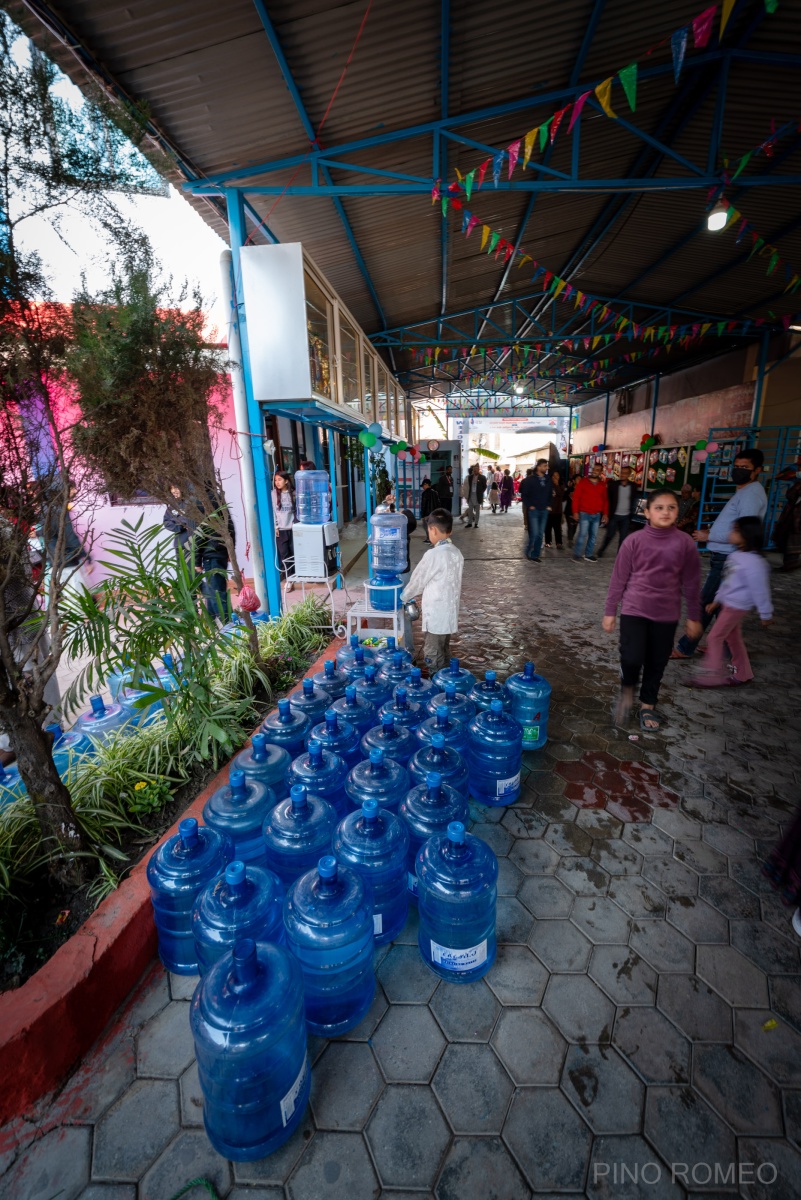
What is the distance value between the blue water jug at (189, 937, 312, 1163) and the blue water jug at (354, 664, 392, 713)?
1.80 metres

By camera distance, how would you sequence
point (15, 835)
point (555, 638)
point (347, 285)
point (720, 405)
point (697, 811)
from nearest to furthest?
point (15, 835), point (697, 811), point (555, 638), point (347, 285), point (720, 405)

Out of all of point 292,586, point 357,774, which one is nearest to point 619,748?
point 357,774

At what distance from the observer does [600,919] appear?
88.6 inches

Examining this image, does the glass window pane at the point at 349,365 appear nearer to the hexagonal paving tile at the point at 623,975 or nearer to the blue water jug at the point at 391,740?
the blue water jug at the point at 391,740

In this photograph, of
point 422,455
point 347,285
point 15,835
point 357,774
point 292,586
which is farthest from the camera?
point 422,455

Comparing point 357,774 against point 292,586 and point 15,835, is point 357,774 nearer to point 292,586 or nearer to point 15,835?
point 15,835

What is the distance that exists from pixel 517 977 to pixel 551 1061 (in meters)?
0.30

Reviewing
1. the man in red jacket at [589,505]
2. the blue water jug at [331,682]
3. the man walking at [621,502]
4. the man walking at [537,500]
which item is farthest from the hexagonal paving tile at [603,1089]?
the man in red jacket at [589,505]

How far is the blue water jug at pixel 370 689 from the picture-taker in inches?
128

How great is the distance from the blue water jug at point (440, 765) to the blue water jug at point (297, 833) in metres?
0.53

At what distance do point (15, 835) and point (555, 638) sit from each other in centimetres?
513

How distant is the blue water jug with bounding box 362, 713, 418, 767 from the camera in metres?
2.71

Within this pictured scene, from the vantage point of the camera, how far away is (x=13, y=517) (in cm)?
191

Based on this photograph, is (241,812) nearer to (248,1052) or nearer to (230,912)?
(230,912)
